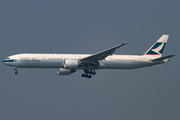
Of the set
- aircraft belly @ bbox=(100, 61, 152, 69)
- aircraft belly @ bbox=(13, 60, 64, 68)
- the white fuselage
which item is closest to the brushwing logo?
aircraft belly @ bbox=(100, 61, 152, 69)

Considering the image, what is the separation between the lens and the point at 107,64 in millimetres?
55969

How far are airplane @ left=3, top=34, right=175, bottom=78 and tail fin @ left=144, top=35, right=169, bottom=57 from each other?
6.48 ft

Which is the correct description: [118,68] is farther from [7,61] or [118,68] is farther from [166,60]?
[7,61]

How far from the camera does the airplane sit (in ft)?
175

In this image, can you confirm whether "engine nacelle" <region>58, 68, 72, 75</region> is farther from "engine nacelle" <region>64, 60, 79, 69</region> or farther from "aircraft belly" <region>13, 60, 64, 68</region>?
"engine nacelle" <region>64, 60, 79, 69</region>

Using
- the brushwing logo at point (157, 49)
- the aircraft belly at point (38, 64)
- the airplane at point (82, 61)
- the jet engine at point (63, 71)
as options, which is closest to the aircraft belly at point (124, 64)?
the airplane at point (82, 61)

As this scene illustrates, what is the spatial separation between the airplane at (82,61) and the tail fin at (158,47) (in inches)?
77.7

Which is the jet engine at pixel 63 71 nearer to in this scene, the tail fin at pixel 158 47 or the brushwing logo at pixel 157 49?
the tail fin at pixel 158 47

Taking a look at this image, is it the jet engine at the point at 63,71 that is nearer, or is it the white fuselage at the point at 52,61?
the white fuselage at the point at 52,61

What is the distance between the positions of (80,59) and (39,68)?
7.76 m

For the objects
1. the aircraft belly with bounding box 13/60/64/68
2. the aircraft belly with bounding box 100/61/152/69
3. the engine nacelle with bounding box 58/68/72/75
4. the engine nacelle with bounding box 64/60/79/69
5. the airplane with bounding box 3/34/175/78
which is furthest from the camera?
the engine nacelle with bounding box 58/68/72/75

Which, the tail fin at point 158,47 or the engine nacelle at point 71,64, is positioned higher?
the tail fin at point 158,47

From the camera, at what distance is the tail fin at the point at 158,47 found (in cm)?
6081

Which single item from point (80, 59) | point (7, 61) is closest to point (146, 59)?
point (80, 59)
